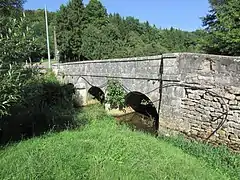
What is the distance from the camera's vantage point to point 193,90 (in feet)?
23.9

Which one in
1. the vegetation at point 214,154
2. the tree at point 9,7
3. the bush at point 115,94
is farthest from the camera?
the bush at point 115,94

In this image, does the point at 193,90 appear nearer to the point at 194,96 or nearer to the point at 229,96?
the point at 194,96

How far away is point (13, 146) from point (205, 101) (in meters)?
4.91

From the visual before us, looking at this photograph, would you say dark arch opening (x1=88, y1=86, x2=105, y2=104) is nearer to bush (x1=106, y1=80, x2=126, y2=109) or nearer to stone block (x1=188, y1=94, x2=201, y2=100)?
bush (x1=106, y1=80, x2=126, y2=109)

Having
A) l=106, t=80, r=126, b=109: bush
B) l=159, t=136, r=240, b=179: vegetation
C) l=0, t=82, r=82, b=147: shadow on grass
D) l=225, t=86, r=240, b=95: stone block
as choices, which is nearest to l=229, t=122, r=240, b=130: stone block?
l=159, t=136, r=240, b=179: vegetation

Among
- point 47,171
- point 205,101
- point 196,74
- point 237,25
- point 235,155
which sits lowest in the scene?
point 235,155

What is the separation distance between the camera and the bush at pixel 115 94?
1080 cm

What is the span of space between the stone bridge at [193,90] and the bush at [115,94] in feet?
1.97

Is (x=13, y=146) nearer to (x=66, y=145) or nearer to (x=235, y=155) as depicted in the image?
(x=66, y=145)

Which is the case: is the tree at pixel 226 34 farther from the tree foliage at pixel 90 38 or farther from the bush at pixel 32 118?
the bush at pixel 32 118

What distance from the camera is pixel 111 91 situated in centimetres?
1102

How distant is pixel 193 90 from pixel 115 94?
4.30m

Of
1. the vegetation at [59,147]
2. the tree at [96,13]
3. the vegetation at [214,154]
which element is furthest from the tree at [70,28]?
the vegetation at [214,154]

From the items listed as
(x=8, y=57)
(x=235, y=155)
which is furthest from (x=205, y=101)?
(x=8, y=57)
